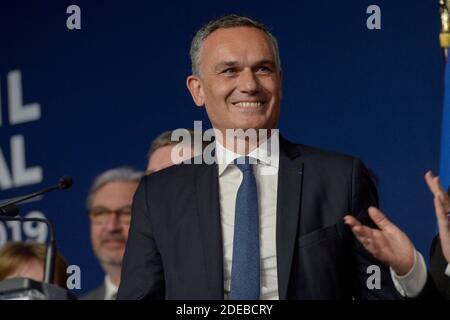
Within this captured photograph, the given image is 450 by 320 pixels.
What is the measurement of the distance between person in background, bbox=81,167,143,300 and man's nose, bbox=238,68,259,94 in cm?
110

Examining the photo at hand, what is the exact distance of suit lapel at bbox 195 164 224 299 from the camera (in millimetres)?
1656

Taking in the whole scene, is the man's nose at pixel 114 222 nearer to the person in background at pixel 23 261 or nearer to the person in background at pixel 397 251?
the person in background at pixel 23 261

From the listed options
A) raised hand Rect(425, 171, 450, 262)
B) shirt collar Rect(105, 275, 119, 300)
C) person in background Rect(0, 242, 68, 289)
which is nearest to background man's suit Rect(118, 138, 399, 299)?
raised hand Rect(425, 171, 450, 262)

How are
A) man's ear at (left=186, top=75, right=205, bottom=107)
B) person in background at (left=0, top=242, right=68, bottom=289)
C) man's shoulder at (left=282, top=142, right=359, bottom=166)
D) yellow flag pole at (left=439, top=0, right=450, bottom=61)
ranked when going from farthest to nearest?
yellow flag pole at (left=439, top=0, right=450, bottom=61), person in background at (left=0, top=242, right=68, bottom=289), man's ear at (left=186, top=75, right=205, bottom=107), man's shoulder at (left=282, top=142, right=359, bottom=166)

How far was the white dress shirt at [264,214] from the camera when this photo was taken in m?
1.64

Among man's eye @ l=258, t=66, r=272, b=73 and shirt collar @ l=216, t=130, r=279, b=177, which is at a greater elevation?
man's eye @ l=258, t=66, r=272, b=73

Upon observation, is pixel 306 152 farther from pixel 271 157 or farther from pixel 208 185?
pixel 208 185

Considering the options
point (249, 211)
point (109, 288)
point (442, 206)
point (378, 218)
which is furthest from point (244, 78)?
point (109, 288)

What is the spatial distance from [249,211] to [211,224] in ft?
0.27

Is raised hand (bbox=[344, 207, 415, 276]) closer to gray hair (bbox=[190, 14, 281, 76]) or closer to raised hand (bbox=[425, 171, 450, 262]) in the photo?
raised hand (bbox=[425, 171, 450, 262])

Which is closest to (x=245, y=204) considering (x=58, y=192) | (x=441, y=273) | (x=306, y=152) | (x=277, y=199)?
(x=277, y=199)

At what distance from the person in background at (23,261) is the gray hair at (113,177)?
0.33 meters

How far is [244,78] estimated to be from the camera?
1785mm

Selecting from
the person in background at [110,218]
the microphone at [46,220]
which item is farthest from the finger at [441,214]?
the person in background at [110,218]
